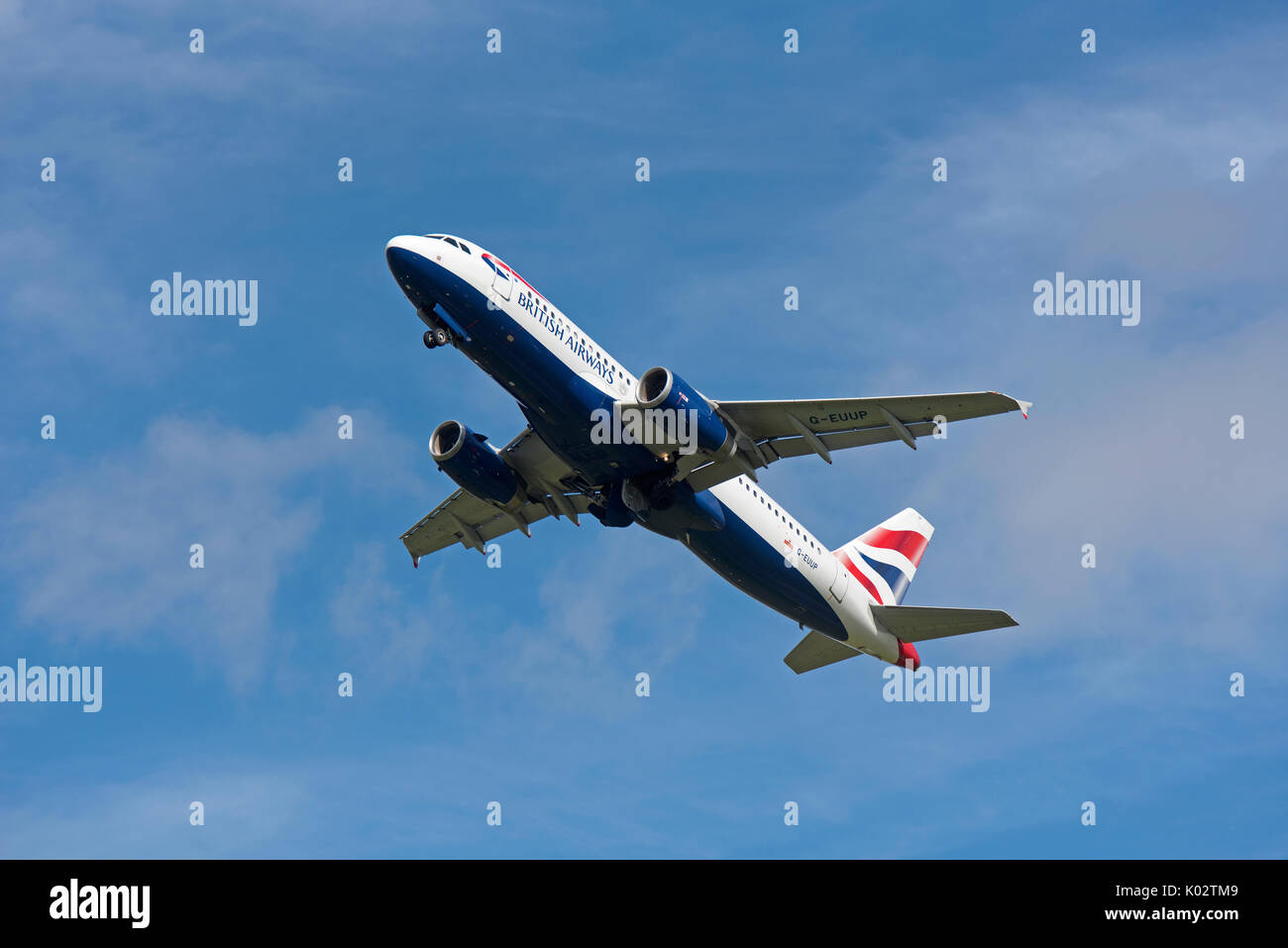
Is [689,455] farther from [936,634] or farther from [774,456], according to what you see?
[936,634]

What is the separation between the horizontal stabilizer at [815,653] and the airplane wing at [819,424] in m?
11.3

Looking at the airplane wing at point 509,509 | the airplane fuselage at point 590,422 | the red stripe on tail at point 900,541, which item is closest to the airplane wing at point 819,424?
the airplane fuselage at point 590,422

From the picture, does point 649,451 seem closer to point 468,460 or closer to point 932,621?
point 468,460

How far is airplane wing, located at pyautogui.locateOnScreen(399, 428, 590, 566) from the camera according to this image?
148 feet

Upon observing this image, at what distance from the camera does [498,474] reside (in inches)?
1754

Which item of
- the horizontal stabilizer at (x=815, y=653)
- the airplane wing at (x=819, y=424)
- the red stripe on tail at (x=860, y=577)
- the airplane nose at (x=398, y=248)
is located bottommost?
the horizontal stabilizer at (x=815, y=653)

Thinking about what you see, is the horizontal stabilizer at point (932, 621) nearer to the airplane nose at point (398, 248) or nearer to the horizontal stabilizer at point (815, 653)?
the horizontal stabilizer at point (815, 653)

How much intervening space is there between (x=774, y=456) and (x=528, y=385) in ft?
27.9

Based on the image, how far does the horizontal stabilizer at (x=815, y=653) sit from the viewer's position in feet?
165

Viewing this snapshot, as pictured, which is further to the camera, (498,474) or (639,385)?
(498,474)

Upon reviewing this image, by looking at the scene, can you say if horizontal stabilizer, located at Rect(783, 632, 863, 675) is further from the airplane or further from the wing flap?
the wing flap

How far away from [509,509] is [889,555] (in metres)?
16.3
